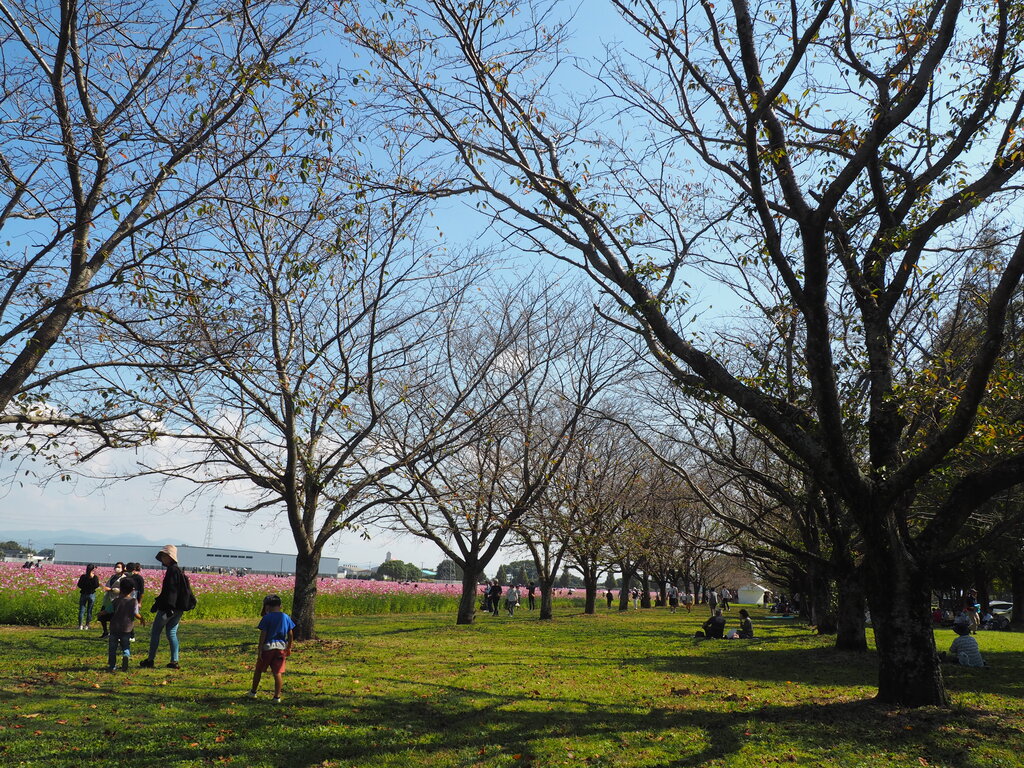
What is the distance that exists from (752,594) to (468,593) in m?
65.5

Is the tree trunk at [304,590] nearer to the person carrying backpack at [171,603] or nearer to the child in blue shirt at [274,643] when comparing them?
the person carrying backpack at [171,603]

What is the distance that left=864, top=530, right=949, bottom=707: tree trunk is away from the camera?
8.05 m

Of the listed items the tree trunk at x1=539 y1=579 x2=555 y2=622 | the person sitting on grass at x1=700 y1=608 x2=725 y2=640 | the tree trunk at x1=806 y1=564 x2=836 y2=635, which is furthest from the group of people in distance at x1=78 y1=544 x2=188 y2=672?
the tree trunk at x1=539 y1=579 x2=555 y2=622

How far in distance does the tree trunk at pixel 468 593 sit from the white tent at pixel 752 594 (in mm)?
62664

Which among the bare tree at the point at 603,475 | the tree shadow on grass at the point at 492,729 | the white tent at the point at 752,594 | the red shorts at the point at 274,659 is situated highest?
the bare tree at the point at 603,475

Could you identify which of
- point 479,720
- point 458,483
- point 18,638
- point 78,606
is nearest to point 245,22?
point 479,720

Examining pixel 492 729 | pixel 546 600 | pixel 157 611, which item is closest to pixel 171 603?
pixel 157 611

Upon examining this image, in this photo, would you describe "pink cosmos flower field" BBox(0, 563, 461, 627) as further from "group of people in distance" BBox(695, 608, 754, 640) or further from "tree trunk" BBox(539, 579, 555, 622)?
"group of people in distance" BBox(695, 608, 754, 640)

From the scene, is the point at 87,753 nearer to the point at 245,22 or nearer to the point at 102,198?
the point at 102,198

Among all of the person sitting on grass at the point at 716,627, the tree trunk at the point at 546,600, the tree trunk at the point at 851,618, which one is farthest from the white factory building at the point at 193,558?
the tree trunk at the point at 851,618

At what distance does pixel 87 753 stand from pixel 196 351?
490cm

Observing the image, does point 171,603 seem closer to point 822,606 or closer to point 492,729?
point 492,729

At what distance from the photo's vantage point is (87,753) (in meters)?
5.65

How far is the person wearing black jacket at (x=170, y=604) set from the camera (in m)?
10.1
